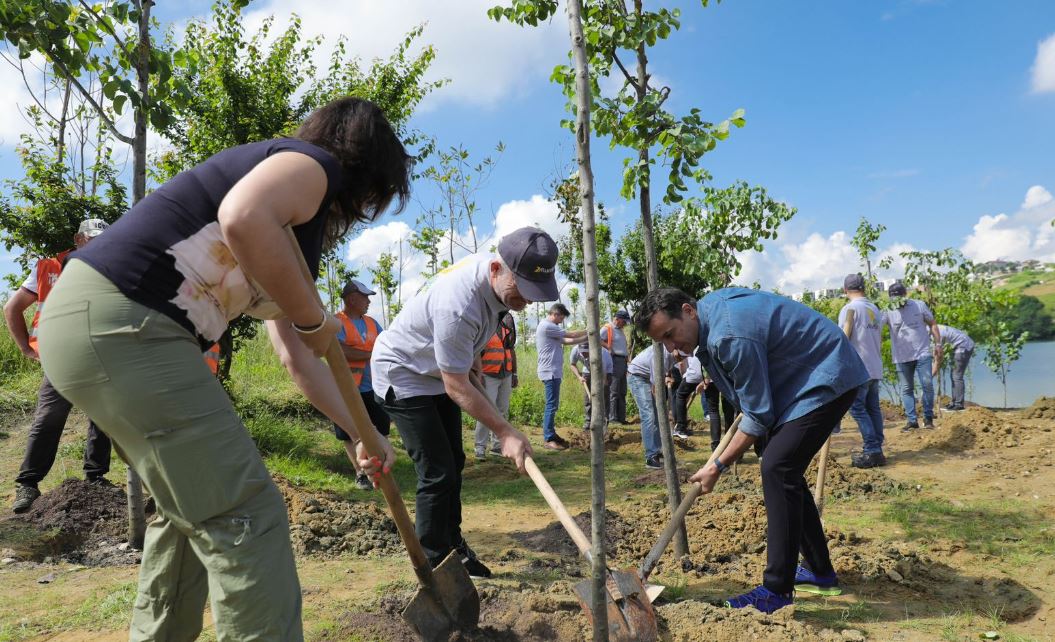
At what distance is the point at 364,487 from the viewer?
267 inches

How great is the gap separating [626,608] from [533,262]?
4.77 feet

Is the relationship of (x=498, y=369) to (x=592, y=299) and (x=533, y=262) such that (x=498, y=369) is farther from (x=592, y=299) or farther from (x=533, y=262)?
(x=592, y=299)

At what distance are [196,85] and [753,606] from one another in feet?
26.4

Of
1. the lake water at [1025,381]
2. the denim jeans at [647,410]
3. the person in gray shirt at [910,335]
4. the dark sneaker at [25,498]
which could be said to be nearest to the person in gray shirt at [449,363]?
the dark sneaker at [25,498]

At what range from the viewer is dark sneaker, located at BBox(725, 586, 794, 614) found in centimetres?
327

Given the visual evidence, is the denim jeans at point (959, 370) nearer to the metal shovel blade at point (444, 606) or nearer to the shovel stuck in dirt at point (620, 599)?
the shovel stuck in dirt at point (620, 599)

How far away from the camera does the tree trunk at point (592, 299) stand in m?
2.40

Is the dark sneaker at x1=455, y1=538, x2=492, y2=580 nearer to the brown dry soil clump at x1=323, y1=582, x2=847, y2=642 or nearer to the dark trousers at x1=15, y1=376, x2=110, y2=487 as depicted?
the brown dry soil clump at x1=323, y1=582, x2=847, y2=642

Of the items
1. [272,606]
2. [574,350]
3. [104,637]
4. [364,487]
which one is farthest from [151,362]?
[574,350]

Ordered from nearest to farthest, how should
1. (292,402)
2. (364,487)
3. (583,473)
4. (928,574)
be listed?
1. (928,574)
2. (364,487)
3. (583,473)
4. (292,402)

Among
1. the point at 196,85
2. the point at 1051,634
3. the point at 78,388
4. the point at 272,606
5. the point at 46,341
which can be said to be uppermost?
the point at 196,85

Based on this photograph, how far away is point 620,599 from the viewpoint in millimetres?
2818

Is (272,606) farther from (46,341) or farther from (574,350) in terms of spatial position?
(574,350)

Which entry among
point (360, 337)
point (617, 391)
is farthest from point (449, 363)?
point (617, 391)
